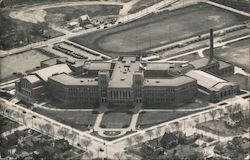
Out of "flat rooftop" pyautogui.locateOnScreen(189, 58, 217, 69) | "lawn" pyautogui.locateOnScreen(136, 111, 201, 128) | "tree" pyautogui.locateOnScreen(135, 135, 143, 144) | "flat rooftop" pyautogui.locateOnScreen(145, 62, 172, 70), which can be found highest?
"flat rooftop" pyautogui.locateOnScreen(145, 62, 172, 70)

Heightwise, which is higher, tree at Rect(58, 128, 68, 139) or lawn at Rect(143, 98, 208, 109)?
tree at Rect(58, 128, 68, 139)

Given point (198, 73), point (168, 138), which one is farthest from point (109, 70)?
point (168, 138)

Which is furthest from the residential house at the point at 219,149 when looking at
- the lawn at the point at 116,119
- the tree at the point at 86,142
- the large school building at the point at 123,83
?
the large school building at the point at 123,83

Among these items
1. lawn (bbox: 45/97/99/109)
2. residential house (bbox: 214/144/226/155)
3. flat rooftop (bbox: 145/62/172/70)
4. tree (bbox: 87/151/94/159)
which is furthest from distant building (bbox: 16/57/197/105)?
residential house (bbox: 214/144/226/155)

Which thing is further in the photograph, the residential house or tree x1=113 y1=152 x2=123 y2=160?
tree x1=113 y1=152 x2=123 y2=160

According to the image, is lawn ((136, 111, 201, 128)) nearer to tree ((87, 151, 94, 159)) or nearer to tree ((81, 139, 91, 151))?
tree ((81, 139, 91, 151))

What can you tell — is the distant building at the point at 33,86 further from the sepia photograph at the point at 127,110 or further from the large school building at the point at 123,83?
the sepia photograph at the point at 127,110

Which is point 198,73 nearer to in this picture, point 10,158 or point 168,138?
point 168,138
